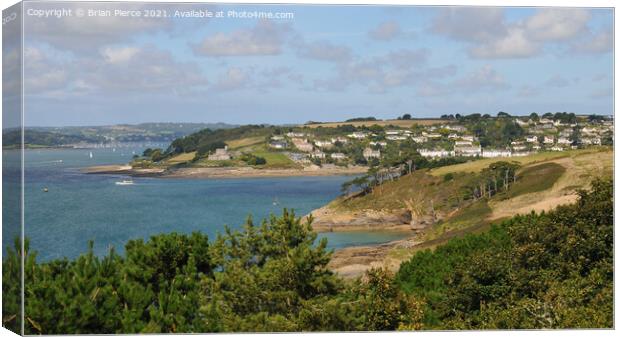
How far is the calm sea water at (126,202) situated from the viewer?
1088cm

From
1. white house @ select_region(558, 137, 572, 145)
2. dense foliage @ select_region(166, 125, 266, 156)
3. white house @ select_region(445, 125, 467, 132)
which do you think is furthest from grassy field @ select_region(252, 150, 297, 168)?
white house @ select_region(558, 137, 572, 145)

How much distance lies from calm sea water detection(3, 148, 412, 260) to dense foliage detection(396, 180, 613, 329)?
139 cm

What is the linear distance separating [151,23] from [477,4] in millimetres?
3483

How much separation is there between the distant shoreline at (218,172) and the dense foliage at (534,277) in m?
1.62

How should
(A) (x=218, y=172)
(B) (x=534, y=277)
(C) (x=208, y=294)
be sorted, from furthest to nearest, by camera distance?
(A) (x=218, y=172) → (B) (x=534, y=277) → (C) (x=208, y=294)

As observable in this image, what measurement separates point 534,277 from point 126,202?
4848 millimetres

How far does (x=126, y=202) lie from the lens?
478 inches

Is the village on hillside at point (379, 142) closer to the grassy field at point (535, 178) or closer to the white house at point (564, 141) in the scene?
the white house at point (564, 141)

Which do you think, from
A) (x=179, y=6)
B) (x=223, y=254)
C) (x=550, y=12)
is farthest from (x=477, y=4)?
(x=223, y=254)

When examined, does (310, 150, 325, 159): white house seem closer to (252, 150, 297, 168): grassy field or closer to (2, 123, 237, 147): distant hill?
(252, 150, 297, 168): grassy field

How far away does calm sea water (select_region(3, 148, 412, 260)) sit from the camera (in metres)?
10.9

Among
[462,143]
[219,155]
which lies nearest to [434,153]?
[462,143]

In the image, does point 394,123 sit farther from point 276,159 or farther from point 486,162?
point 276,159

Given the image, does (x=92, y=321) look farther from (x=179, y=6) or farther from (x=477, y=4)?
(x=477, y=4)
